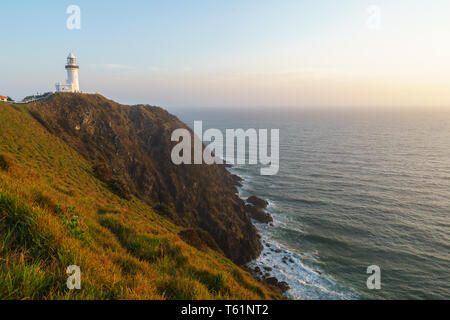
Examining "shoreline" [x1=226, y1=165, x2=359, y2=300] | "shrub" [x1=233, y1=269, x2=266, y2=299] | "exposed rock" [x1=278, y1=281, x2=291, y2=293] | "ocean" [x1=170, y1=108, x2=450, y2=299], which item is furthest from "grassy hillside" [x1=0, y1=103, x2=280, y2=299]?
"ocean" [x1=170, y1=108, x2=450, y2=299]

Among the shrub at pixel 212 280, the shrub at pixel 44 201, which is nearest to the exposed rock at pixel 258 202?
the shrub at pixel 212 280

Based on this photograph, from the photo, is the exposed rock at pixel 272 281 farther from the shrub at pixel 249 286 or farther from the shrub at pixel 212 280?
the shrub at pixel 212 280

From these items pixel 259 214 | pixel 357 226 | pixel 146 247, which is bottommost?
pixel 357 226

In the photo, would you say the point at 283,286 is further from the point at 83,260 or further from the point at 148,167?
the point at 148,167

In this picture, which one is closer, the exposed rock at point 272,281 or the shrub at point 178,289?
the shrub at point 178,289

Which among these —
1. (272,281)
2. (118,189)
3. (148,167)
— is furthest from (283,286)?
(148,167)
